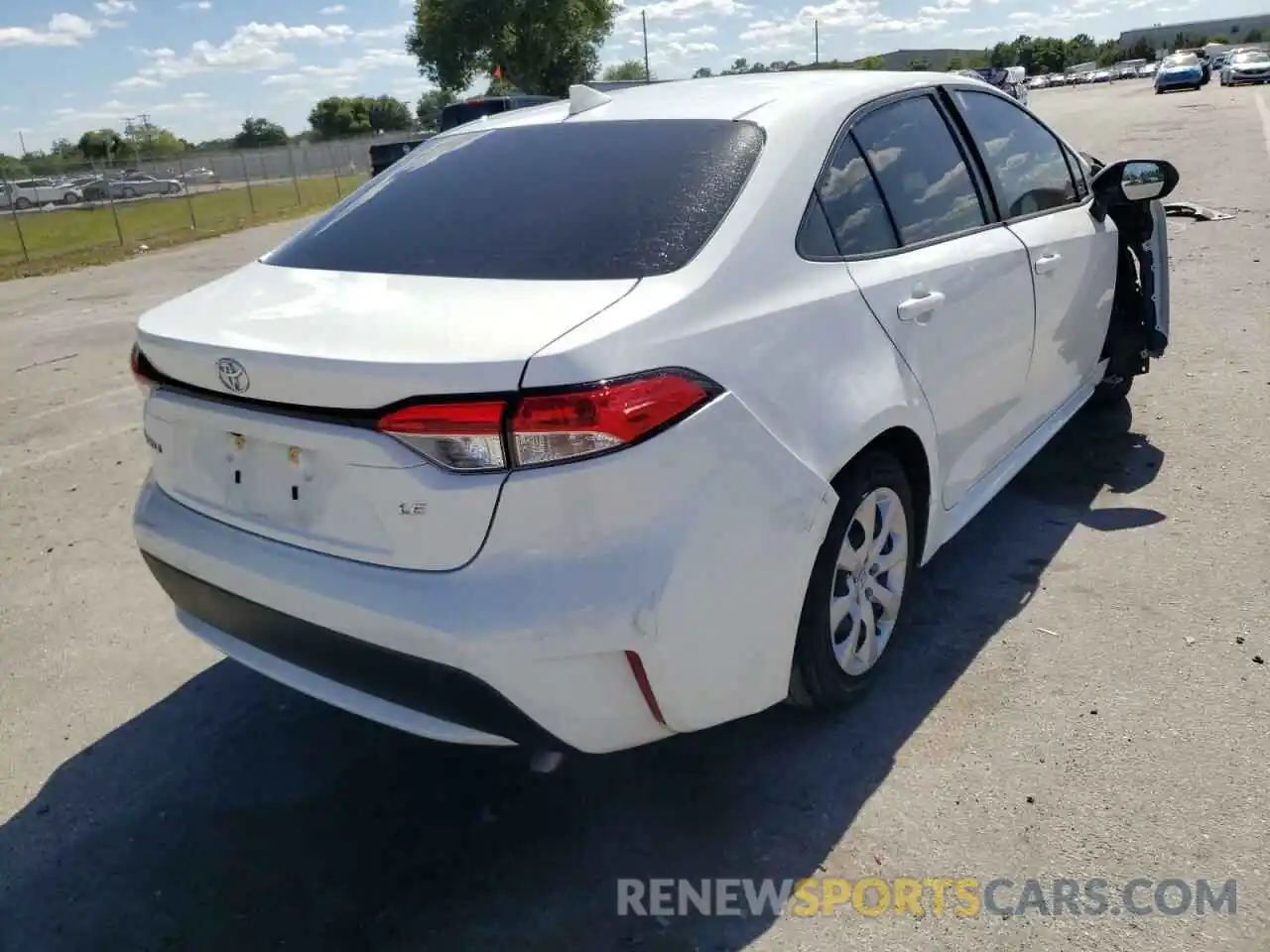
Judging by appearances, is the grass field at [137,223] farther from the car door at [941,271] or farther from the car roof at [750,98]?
the car door at [941,271]

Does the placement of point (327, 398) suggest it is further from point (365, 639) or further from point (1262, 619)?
point (1262, 619)

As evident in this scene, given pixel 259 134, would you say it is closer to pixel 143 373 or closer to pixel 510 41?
pixel 510 41

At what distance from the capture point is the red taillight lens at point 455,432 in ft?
6.72

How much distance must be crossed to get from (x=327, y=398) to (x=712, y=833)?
1427 millimetres

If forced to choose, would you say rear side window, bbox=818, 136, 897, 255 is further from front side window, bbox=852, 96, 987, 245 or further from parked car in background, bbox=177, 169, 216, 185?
parked car in background, bbox=177, 169, 216, 185

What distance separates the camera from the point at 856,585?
2.93 metres

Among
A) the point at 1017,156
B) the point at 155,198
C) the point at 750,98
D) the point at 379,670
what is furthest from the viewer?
the point at 155,198

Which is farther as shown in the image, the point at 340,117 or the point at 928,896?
the point at 340,117

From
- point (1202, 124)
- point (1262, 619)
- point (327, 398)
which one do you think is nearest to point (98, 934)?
point (327, 398)

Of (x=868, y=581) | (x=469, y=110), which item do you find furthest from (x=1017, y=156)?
(x=469, y=110)

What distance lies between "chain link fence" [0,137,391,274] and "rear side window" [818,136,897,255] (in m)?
17.0

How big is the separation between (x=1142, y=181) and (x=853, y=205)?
2.10 m

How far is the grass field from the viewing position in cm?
1814

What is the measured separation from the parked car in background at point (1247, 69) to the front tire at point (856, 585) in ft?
147
